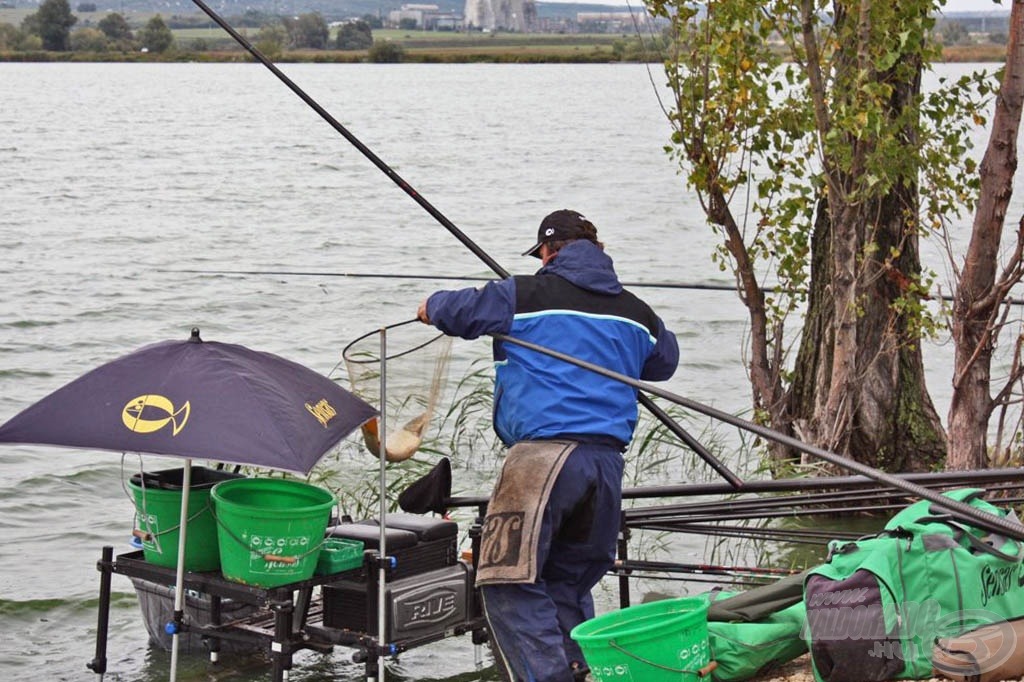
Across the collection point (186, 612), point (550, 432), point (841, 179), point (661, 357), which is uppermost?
point (841, 179)

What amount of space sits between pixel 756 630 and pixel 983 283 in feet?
8.22

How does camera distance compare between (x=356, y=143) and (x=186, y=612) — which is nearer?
(x=356, y=143)

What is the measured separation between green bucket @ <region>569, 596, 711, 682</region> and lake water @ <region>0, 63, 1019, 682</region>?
6.43 feet

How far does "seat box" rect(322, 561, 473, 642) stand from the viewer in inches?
220

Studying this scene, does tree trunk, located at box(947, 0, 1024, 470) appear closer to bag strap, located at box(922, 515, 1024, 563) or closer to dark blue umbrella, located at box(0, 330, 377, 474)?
bag strap, located at box(922, 515, 1024, 563)

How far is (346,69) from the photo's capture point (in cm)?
9369

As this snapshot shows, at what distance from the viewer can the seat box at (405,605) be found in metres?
5.60

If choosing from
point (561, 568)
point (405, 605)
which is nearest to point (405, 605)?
point (405, 605)

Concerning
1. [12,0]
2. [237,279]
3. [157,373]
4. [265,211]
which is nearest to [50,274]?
[237,279]

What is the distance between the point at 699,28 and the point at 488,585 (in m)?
4.03

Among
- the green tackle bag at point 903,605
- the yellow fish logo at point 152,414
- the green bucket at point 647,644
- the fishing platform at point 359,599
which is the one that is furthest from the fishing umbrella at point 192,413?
the green tackle bag at point 903,605

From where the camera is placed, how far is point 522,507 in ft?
17.3

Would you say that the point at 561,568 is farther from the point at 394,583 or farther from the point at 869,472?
the point at 869,472

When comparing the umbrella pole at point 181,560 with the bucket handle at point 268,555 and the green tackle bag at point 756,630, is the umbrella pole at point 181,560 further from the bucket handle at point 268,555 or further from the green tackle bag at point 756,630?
the green tackle bag at point 756,630
